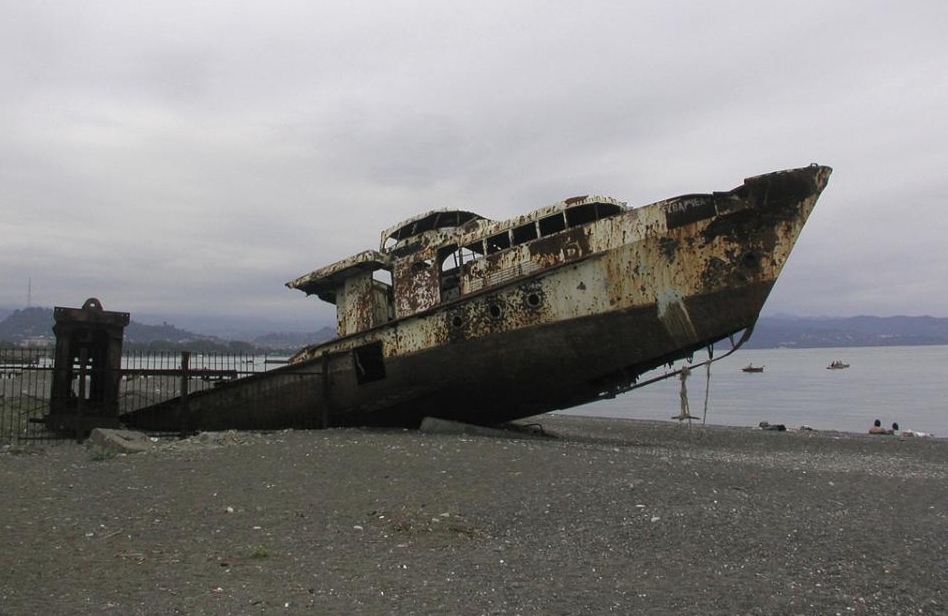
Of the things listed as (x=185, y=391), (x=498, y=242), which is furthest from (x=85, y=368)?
(x=498, y=242)

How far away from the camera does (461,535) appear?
231 inches

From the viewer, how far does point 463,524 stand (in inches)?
243

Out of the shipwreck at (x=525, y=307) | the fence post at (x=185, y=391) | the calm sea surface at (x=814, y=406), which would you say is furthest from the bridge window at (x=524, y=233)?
the calm sea surface at (x=814, y=406)

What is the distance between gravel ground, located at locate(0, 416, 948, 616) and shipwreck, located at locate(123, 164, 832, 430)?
2455 mm

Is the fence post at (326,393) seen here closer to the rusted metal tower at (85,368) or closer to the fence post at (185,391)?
the fence post at (185,391)

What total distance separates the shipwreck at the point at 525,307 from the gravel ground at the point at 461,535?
8.05 feet

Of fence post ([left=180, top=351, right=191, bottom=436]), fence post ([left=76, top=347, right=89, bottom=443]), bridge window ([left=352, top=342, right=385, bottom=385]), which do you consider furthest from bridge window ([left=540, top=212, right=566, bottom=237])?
fence post ([left=76, top=347, right=89, bottom=443])

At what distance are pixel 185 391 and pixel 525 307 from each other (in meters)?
6.66

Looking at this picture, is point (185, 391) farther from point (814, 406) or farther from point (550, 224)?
point (814, 406)

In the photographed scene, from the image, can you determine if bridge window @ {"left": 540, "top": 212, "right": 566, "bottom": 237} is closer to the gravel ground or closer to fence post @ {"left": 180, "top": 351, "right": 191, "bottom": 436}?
the gravel ground

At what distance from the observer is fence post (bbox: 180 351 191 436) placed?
13.0 metres

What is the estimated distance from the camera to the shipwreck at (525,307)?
1102cm

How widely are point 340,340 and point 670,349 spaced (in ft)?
19.6

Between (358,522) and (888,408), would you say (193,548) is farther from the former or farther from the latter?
(888,408)
